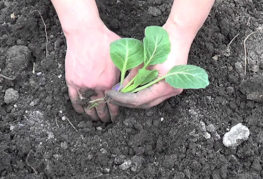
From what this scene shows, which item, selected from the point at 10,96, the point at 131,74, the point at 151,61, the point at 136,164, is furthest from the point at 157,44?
the point at 10,96

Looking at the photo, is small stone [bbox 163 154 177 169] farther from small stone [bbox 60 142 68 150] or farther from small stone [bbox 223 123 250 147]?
small stone [bbox 60 142 68 150]

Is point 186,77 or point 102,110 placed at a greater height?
point 186,77

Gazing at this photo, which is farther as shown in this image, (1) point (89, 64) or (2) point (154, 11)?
(2) point (154, 11)

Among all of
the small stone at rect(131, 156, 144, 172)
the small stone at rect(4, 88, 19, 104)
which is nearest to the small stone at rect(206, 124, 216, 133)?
the small stone at rect(131, 156, 144, 172)

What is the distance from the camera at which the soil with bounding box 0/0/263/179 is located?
63.6 inches

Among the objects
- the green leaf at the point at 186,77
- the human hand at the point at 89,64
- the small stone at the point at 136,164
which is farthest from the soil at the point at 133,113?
the green leaf at the point at 186,77

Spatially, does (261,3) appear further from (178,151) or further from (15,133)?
(15,133)

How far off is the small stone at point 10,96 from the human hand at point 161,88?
→ 15.8 inches

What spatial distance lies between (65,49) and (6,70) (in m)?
0.25

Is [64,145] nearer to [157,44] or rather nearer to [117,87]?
[117,87]

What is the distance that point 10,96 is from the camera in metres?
1.80

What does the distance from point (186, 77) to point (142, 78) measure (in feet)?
0.49

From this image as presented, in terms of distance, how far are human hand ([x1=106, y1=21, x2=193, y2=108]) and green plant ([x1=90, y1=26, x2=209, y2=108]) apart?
3 centimetres

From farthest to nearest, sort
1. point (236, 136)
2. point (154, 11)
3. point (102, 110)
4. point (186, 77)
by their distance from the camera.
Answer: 1. point (154, 11)
2. point (102, 110)
3. point (236, 136)
4. point (186, 77)
